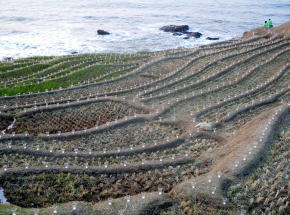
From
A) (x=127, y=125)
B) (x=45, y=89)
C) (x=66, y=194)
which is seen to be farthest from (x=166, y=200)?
(x=45, y=89)

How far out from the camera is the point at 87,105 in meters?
33.7

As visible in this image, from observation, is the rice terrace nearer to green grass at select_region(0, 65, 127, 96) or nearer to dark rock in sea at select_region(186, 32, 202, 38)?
green grass at select_region(0, 65, 127, 96)

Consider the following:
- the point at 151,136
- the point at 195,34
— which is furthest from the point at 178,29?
the point at 151,136

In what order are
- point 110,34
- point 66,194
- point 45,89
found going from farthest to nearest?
1. point 110,34
2. point 45,89
3. point 66,194

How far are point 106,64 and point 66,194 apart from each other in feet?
92.7

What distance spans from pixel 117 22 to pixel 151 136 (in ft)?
242

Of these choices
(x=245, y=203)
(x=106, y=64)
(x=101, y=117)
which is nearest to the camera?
(x=245, y=203)

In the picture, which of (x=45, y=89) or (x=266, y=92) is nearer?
(x=266, y=92)

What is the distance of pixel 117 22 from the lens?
95625 mm

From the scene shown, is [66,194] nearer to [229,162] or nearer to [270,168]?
[229,162]

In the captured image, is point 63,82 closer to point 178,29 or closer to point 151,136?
point 151,136

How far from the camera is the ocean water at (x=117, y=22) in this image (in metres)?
70.4

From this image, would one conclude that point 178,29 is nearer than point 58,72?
No

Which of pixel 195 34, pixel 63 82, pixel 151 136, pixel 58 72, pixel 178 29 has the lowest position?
pixel 151 136
